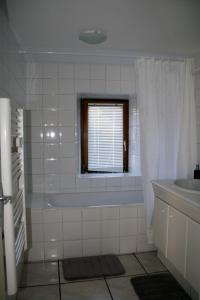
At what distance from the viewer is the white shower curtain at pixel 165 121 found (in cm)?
230

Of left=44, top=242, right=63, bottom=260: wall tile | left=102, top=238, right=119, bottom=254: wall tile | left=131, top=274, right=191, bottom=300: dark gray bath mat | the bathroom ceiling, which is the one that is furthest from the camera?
left=102, top=238, right=119, bottom=254: wall tile

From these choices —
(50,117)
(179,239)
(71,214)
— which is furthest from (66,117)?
(179,239)

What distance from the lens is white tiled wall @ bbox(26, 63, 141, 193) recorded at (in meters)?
2.88

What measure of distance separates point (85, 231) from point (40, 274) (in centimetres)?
57

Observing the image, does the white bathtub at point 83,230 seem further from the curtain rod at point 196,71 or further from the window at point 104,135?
the curtain rod at point 196,71

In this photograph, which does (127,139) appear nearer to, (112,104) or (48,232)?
(112,104)

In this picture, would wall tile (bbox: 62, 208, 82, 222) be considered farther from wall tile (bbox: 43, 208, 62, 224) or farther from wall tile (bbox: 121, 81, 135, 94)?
wall tile (bbox: 121, 81, 135, 94)

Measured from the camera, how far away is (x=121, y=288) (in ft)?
6.35

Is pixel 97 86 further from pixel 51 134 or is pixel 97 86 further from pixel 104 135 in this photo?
pixel 51 134

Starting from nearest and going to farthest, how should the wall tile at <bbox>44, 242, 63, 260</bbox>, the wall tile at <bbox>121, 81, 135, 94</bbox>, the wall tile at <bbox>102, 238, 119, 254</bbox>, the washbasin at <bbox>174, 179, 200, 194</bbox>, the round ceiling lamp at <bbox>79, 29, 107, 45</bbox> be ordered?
the round ceiling lamp at <bbox>79, 29, 107, 45</bbox> < the washbasin at <bbox>174, 179, 200, 194</bbox> < the wall tile at <bbox>44, 242, 63, 260</bbox> < the wall tile at <bbox>102, 238, 119, 254</bbox> < the wall tile at <bbox>121, 81, 135, 94</bbox>

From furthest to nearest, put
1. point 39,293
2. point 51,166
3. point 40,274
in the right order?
point 51,166 < point 40,274 < point 39,293

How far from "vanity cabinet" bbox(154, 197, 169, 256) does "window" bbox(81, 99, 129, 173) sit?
4.17 ft

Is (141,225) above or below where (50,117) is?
below

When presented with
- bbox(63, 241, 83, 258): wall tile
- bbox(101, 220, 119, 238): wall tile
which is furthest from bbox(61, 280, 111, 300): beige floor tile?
bbox(101, 220, 119, 238): wall tile
